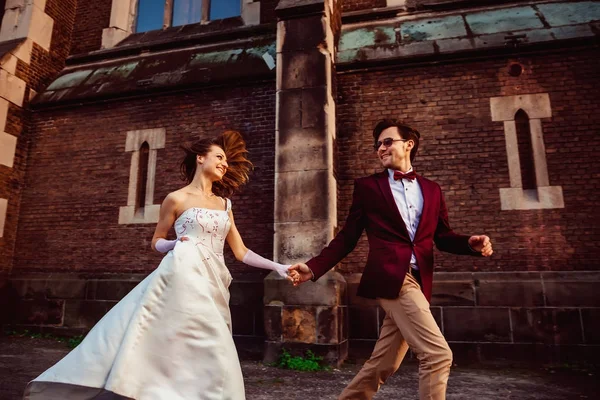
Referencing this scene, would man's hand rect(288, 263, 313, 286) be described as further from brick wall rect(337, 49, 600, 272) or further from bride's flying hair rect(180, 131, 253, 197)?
brick wall rect(337, 49, 600, 272)

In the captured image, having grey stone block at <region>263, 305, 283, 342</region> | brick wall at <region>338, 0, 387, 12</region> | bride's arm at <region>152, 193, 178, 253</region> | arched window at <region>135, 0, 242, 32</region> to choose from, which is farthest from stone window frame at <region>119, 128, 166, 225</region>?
bride's arm at <region>152, 193, 178, 253</region>

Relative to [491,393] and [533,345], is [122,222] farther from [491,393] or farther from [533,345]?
[533,345]

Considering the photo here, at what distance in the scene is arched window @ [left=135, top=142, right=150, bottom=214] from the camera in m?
7.14

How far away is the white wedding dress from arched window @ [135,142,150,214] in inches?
193

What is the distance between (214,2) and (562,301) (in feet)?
27.8

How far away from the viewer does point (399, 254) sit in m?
2.50

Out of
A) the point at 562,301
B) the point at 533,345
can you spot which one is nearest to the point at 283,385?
the point at 533,345

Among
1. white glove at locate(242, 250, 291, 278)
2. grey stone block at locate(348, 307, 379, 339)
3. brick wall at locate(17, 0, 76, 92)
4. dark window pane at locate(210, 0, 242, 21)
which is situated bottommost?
grey stone block at locate(348, 307, 379, 339)

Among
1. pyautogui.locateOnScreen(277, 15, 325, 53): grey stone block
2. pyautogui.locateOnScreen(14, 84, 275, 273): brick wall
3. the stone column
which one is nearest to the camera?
the stone column

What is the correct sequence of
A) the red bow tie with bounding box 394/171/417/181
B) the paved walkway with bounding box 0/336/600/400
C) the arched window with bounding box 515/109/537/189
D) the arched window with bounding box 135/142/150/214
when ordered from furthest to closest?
the arched window with bounding box 135/142/150/214
the arched window with bounding box 515/109/537/189
the paved walkway with bounding box 0/336/600/400
the red bow tie with bounding box 394/171/417/181

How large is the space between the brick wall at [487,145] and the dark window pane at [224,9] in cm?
362

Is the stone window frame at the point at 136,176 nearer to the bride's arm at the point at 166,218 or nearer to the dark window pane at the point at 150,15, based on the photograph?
the dark window pane at the point at 150,15

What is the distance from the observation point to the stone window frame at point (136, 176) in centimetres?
695

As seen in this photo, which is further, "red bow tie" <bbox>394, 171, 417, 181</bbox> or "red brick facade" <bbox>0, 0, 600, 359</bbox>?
"red brick facade" <bbox>0, 0, 600, 359</bbox>
